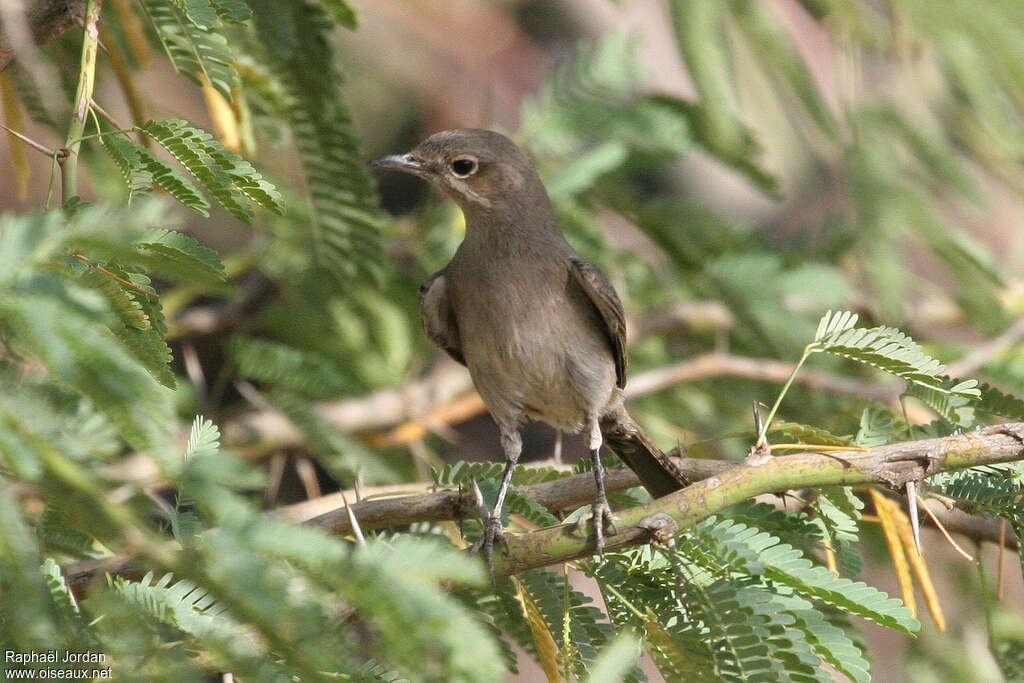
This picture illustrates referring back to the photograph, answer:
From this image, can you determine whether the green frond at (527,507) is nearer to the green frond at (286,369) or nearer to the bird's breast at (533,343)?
the bird's breast at (533,343)

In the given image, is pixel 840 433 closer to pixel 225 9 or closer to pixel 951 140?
pixel 225 9

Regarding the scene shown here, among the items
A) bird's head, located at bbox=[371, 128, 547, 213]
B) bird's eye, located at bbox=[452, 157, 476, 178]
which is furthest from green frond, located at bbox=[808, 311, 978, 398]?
bird's eye, located at bbox=[452, 157, 476, 178]

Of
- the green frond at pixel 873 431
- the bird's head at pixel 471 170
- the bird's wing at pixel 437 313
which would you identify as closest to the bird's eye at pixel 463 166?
the bird's head at pixel 471 170

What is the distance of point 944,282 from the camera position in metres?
9.01

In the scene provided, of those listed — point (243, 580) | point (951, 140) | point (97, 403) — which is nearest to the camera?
point (243, 580)

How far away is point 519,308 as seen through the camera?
4.40 m

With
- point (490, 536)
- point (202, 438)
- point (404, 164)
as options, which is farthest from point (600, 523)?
point (404, 164)

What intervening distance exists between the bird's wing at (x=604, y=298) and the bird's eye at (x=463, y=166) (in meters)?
0.66

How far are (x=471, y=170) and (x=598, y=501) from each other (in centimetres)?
208

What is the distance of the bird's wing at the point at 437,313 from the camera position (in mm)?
4711

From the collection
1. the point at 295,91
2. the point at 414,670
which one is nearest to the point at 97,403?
the point at 414,670

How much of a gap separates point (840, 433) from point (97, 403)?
2.82 metres

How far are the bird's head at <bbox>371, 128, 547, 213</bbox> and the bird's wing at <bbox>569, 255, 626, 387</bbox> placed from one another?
487 millimetres

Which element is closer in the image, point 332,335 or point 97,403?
point 97,403
